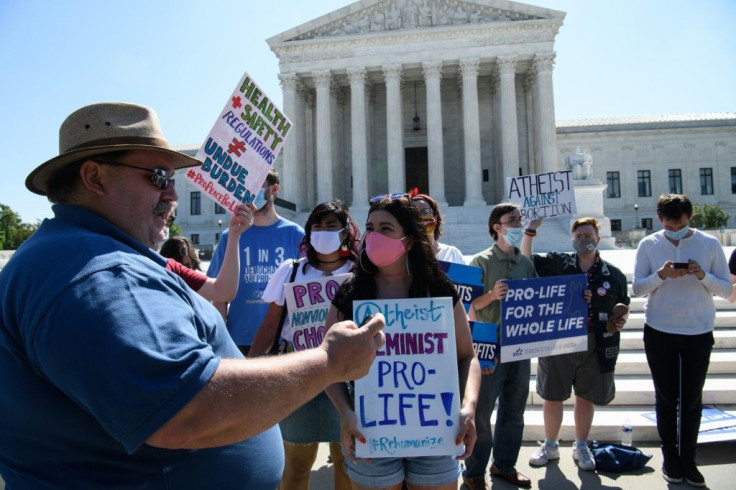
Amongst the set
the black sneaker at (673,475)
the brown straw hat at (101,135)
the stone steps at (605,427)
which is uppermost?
the brown straw hat at (101,135)

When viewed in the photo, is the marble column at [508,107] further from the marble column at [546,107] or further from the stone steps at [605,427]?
the stone steps at [605,427]

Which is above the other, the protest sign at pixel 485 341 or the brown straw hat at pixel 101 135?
the brown straw hat at pixel 101 135

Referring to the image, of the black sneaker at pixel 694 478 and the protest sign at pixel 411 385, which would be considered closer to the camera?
the protest sign at pixel 411 385

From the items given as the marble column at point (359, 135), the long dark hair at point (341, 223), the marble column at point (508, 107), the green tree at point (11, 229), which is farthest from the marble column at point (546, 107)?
the green tree at point (11, 229)

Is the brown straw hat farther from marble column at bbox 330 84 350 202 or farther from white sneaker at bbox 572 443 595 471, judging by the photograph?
marble column at bbox 330 84 350 202

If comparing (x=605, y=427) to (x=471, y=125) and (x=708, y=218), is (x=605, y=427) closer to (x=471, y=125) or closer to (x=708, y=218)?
(x=471, y=125)

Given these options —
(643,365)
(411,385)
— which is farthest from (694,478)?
(411,385)

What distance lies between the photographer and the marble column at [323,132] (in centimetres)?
3472

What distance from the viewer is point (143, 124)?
1869 millimetres

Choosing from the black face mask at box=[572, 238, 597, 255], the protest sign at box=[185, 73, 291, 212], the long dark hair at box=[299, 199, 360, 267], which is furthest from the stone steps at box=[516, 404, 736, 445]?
the protest sign at box=[185, 73, 291, 212]

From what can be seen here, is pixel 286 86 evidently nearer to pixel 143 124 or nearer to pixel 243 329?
pixel 243 329

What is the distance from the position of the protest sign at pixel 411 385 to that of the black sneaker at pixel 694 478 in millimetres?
2982

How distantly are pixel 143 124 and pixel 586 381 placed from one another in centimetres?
454

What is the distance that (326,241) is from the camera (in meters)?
3.78
